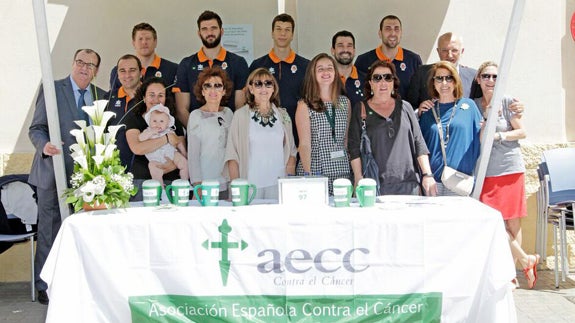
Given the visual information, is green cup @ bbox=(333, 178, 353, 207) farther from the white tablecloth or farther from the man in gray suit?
the man in gray suit

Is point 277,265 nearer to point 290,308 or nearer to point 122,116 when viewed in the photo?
point 290,308

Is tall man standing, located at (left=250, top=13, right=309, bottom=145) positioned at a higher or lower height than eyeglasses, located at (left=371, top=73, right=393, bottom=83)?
higher

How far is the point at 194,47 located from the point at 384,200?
2894 millimetres

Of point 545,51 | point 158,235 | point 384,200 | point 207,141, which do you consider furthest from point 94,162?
point 545,51

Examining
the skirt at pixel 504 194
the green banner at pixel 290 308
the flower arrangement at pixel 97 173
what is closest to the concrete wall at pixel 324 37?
the skirt at pixel 504 194

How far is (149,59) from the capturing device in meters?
5.18

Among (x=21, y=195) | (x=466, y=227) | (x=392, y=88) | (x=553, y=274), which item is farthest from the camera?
(x=553, y=274)

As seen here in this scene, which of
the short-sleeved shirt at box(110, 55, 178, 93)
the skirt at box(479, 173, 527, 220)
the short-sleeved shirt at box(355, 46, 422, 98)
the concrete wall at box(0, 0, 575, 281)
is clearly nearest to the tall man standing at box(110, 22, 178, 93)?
the short-sleeved shirt at box(110, 55, 178, 93)

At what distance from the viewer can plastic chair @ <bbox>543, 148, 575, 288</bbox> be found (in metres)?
5.02

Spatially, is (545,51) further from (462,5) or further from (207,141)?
(207,141)

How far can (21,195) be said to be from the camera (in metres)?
5.13

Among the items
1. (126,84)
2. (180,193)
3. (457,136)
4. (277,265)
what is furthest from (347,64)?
(277,265)

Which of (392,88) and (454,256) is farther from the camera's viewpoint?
(392,88)

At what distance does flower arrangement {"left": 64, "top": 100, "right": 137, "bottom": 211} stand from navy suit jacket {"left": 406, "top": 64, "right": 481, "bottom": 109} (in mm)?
2292
